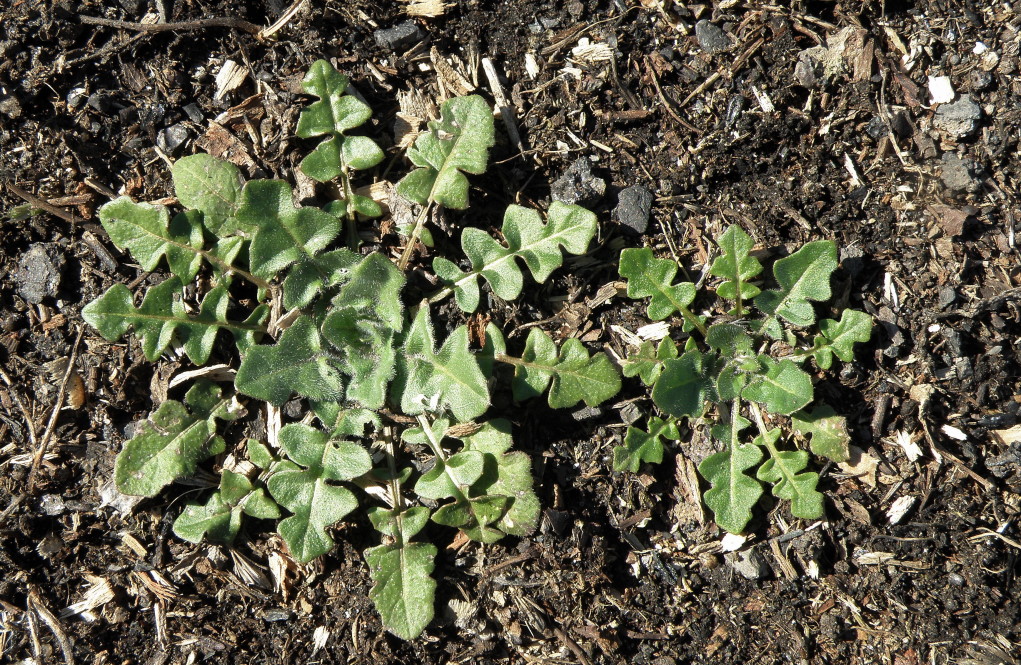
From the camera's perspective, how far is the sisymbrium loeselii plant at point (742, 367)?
2.86 metres

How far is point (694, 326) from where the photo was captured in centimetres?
300

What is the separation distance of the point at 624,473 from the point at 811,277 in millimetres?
1106

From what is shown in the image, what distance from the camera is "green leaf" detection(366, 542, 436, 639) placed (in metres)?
2.85

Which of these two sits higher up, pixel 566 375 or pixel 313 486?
pixel 566 375

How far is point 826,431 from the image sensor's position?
9.65 feet

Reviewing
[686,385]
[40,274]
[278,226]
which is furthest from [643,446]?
[40,274]

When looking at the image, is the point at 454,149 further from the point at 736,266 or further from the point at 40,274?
the point at 40,274

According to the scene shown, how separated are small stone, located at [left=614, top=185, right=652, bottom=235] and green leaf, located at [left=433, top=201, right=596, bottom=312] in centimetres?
29

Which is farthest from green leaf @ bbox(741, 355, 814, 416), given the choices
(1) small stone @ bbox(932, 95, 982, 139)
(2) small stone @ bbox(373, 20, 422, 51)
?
(2) small stone @ bbox(373, 20, 422, 51)

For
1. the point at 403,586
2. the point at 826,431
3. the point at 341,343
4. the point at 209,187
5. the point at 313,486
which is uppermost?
the point at 209,187

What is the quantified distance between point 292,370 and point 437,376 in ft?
1.87

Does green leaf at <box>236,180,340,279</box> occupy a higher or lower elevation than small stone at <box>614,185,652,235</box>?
higher

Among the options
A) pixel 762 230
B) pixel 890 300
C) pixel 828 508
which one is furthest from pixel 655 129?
pixel 828 508

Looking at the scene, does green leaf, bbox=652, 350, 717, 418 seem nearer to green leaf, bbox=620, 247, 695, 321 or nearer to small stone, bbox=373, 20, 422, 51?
green leaf, bbox=620, 247, 695, 321
